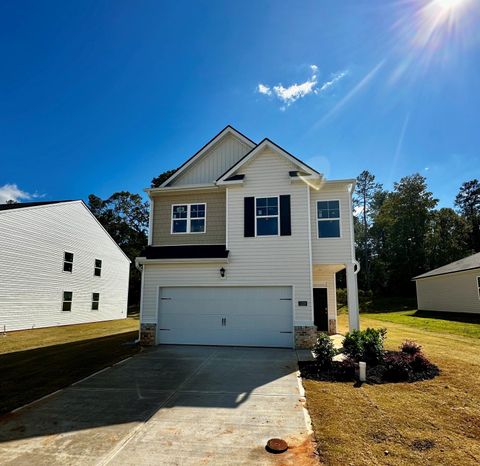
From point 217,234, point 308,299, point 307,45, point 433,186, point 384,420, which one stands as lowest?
point 384,420

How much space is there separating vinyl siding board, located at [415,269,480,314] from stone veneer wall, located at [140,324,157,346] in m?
20.3

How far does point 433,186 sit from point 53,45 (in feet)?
144

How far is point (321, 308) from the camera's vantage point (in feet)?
50.4

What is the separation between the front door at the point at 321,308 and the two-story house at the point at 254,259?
3433 mm

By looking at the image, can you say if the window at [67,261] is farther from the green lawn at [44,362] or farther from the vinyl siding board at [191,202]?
the vinyl siding board at [191,202]

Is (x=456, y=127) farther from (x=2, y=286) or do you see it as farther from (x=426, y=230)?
(x=426, y=230)

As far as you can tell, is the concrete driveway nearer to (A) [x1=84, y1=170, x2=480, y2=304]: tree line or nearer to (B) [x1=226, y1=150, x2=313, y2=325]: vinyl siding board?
(B) [x1=226, y1=150, x2=313, y2=325]: vinyl siding board

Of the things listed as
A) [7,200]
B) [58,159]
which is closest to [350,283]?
[58,159]

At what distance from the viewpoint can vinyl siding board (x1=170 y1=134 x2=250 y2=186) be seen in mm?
14352

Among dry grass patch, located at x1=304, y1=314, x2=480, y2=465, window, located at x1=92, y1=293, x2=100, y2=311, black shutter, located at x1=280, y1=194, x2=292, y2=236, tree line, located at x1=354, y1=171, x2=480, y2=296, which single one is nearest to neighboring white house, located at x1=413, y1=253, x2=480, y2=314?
tree line, located at x1=354, y1=171, x2=480, y2=296

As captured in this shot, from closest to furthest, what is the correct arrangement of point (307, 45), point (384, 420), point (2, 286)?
1. point (384, 420)
2. point (307, 45)
3. point (2, 286)

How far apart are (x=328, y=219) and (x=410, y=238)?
112 ft

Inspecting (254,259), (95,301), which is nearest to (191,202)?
(254,259)

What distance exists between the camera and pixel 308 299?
11344 millimetres
